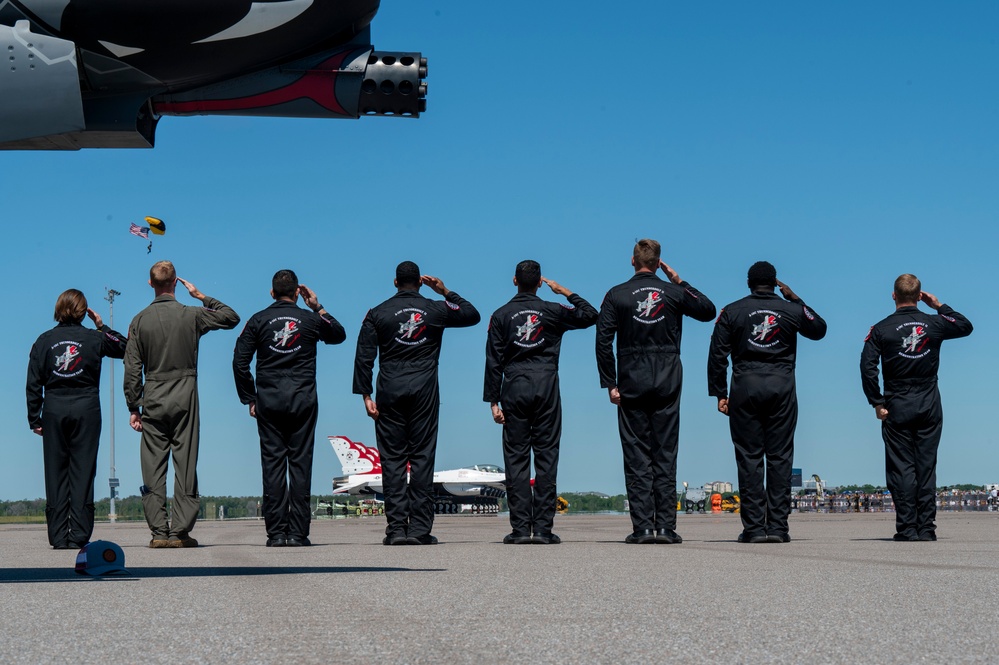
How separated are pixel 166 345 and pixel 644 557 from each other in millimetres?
3950

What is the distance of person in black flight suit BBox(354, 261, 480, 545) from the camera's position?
861cm

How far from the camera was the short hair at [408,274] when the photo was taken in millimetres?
8961

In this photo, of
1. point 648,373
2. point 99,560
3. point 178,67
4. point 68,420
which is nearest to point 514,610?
point 99,560

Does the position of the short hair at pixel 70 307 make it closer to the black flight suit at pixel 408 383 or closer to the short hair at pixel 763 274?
the black flight suit at pixel 408 383

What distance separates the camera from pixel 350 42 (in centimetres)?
631

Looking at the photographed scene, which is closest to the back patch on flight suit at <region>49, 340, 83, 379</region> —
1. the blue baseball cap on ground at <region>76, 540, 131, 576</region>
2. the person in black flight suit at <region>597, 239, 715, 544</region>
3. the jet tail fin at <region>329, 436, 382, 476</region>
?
the blue baseball cap on ground at <region>76, 540, 131, 576</region>

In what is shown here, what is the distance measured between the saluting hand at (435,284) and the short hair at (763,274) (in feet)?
8.11

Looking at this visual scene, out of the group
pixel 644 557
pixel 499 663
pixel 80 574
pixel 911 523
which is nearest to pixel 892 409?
pixel 911 523

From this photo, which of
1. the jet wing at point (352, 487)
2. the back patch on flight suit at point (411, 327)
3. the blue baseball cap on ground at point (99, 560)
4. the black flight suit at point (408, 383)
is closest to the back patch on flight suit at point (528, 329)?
the black flight suit at point (408, 383)

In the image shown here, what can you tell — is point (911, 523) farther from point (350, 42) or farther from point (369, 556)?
point (350, 42)

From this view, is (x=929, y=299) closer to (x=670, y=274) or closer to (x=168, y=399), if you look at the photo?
(x=670, y=274)

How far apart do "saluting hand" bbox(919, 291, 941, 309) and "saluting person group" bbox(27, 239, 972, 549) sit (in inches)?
54.4

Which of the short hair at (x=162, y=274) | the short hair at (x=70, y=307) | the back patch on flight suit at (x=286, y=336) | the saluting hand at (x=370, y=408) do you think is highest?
the short hair at (x=162, y=274)

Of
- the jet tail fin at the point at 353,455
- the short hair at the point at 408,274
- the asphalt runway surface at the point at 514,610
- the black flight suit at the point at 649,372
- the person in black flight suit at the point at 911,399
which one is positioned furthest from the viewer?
the jet tail fin at the point at 353,455
